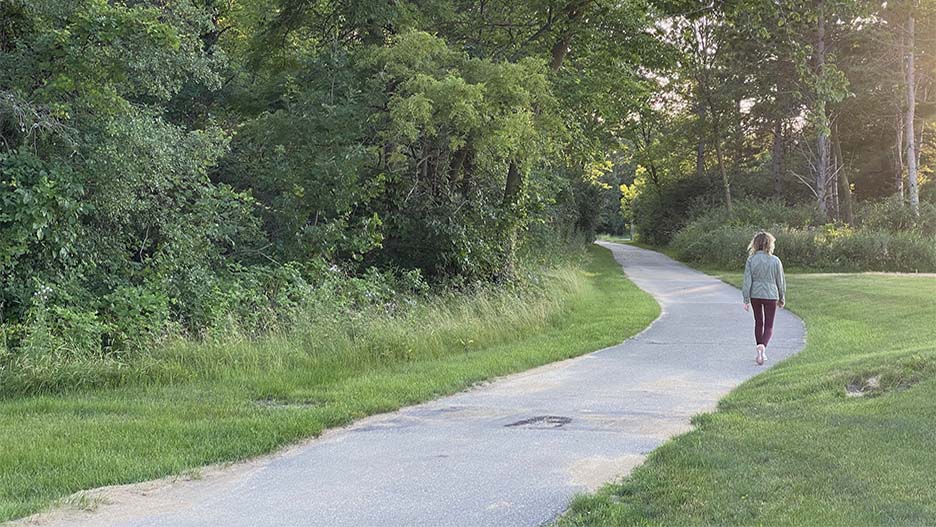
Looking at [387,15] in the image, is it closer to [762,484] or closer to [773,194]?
[762,484]

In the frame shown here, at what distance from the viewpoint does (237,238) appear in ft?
42.9

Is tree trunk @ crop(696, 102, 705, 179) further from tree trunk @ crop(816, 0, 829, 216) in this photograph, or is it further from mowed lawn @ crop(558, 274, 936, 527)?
mowed lawn @ crop(558, 274, 936, 527)

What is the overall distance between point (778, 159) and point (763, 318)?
37064mm

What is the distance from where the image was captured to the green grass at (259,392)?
5.14 m

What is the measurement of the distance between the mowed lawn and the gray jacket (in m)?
1.53

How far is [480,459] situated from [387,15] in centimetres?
1138

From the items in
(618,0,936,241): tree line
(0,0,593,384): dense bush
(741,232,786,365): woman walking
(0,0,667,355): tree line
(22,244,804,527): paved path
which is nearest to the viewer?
(22,244,804,527): paved path

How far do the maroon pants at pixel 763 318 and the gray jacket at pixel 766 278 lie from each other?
78 millimetres

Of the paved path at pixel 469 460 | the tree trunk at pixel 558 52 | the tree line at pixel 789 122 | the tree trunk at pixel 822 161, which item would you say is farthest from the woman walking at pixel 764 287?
the tree trunk at pixel 822 161

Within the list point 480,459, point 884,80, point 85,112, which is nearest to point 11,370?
point 85,112

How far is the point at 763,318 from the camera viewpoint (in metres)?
10.2

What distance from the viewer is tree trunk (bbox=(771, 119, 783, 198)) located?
41844 millimetres

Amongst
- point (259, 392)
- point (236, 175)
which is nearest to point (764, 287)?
point (259, 392)

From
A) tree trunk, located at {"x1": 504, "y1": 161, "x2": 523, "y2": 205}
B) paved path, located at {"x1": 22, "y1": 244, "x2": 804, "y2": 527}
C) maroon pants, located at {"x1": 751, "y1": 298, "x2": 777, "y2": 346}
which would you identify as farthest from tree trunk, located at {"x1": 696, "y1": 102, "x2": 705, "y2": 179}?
paved path, located at {"x1": 22, "y1": 244, "x2": 804, "y2": 527}
